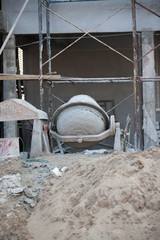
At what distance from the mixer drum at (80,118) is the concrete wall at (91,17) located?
399cm

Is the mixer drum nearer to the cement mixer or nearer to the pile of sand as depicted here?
the cement mixer

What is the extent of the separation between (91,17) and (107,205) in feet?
25.8

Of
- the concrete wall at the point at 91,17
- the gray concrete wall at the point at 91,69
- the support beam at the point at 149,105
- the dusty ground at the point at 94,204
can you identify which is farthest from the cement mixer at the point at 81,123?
the gray concrete wall at the point at 91,69

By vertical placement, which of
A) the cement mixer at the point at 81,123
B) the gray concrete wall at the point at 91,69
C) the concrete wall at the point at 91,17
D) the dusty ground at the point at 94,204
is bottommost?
the dusty ground at the point at 94,204

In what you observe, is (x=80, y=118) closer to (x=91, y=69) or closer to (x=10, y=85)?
(x=10, y=85)

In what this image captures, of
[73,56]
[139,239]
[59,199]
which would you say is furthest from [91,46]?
[139,239]

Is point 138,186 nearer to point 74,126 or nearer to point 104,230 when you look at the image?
point 104,230

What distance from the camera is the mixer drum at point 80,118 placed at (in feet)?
20.9

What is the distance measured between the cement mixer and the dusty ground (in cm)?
219

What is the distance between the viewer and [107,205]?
10.1ft

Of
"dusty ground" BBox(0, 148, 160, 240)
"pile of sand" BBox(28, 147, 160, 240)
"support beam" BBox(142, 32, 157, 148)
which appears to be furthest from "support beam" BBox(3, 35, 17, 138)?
"pile of sand" BBox(28, 147, 160, 240)

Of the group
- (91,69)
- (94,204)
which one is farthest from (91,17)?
(94,204)

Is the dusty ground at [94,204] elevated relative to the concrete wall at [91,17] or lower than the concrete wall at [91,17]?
lower

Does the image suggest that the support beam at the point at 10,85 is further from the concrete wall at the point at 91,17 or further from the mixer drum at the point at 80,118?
the mixer drum at the point at 80,118
